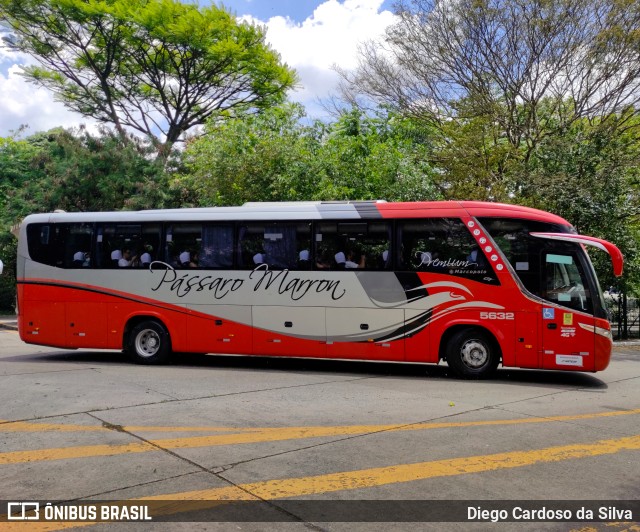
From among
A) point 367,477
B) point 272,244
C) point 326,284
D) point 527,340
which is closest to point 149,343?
point 272,244

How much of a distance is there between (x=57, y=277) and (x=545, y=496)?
11.1 m

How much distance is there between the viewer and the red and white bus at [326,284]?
10.5 meters

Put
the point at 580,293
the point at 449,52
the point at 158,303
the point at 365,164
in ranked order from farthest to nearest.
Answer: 1. the point at 449,52
2. the point at 365,164
3. the point at 158,303
4. the point at 580,293

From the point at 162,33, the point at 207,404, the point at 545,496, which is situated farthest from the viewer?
the point at 162,33

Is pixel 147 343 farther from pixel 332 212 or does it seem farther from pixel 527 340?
pixel 527 340

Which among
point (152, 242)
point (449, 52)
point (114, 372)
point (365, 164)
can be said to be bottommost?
point (114, 372)

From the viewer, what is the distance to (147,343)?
1267 centimetres

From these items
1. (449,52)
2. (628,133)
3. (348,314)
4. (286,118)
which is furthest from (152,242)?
(628,133)

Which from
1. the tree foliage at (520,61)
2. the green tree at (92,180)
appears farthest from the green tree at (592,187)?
the green tree at (92,180)

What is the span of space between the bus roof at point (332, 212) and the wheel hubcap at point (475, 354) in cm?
231

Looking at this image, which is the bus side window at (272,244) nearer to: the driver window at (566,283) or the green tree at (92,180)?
the driver window at (566,283)

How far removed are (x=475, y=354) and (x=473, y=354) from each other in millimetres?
35

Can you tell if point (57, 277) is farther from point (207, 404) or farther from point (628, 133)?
point (628, 133)

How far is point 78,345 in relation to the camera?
507 inches
